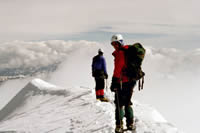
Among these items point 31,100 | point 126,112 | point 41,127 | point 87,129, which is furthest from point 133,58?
point 31,100

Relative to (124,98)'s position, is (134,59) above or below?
above

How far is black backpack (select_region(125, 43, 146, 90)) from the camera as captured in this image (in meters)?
6.84

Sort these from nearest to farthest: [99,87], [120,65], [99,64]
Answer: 1. [120,65]
2. [99,64]
3. [99,87]

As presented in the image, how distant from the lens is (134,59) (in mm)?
6934

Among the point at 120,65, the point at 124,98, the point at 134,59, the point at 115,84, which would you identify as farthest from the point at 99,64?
the point at 134,59

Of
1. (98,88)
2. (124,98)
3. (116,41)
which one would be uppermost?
(116,41)

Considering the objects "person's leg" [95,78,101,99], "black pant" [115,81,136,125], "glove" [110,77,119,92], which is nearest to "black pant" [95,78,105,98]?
"person's leg" [95,78,101,99]

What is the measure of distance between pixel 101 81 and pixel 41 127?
4412 millimetres

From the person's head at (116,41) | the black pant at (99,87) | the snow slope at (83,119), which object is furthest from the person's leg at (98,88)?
the person's head at (116,41)

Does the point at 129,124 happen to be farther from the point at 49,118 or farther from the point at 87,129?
the point at 49,118

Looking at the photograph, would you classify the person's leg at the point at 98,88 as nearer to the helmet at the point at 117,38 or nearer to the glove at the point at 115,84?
the glove at the point at 115,84

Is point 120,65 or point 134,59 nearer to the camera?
point 134,59

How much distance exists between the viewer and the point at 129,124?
25.3 feet

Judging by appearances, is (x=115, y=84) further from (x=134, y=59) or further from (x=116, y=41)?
(x=116, y=41)
